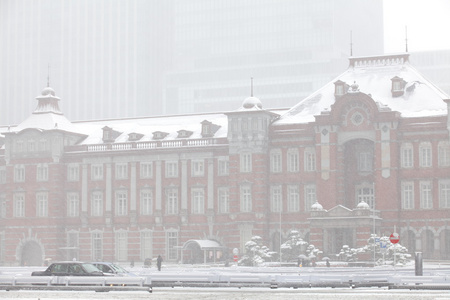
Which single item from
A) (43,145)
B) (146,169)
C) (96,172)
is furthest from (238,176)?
(43,145)

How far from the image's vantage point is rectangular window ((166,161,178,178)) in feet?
307

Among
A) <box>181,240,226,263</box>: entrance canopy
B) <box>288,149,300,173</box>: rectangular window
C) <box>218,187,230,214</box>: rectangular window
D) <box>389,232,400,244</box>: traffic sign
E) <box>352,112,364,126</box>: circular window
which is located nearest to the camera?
<box>389,232,400,244</box>: traffic sign

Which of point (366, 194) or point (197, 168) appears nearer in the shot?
point (366, 194)

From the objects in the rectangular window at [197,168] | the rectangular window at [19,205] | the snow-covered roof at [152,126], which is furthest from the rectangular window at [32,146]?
the rectangular window at [197,168]

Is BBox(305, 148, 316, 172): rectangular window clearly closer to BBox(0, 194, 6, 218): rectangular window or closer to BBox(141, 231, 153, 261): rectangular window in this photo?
BBox(141, 231, 153, 261): rectangular window

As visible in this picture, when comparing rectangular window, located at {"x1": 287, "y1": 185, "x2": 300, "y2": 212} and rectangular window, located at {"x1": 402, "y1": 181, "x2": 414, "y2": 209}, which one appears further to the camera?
rectangular window, located at {"x1": 287, "y1": 185, "x2": 300, "y2": 212}

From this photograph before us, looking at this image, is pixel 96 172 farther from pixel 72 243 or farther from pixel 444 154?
pixel 444 154

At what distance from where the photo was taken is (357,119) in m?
84.2

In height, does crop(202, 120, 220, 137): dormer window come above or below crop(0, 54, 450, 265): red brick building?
above

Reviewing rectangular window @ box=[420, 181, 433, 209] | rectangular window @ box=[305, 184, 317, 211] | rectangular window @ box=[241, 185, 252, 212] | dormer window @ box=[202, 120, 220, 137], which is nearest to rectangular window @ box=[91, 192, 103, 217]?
dormer window @ box=[202, 120, 220, 137]

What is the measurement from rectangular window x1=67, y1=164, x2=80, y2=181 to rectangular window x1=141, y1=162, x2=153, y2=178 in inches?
282

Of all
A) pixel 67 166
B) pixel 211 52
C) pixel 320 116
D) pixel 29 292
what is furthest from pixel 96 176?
pixel 211 52

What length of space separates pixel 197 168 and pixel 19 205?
64.0 feet

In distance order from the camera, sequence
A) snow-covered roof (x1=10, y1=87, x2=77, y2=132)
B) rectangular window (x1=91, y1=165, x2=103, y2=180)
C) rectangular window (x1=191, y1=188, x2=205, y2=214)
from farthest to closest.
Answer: snow-covered roof (x1=10, y1=87, x2=77, y2=132) < rectangular window (x1=91, y1=165, x2=103, y2=180) < rectangular window (x1=191, y1=188, x2=205, y2=214)
